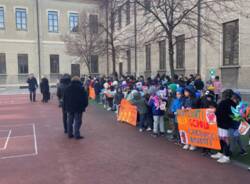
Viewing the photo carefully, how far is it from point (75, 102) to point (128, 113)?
3.27 m

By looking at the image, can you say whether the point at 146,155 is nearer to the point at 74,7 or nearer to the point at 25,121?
the point at 25,121

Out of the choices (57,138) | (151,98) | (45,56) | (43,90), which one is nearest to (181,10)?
(151,98)

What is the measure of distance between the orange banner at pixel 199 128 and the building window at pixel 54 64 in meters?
35.6

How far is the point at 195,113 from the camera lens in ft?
24.0

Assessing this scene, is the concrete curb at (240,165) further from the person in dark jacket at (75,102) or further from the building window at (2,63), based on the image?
the building window at (2,63)

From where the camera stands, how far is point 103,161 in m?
6.76

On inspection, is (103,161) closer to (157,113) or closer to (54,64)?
(157,113)

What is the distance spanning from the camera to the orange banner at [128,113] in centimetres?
1113

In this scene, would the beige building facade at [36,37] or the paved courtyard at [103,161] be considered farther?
the beige building facade at [36,37]

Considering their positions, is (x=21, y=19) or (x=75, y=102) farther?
(x=21, y=19)

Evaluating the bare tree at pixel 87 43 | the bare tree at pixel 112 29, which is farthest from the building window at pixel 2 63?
the bare tree at pixel 112 29

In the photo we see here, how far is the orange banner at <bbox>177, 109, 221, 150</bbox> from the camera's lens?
684cm

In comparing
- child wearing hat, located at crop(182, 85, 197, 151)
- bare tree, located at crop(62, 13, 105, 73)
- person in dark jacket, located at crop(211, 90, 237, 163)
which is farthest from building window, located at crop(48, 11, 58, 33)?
person in dark jacket, located at crop(211, 90, 237, 163)

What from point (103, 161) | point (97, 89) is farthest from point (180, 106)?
point (97, 89)
